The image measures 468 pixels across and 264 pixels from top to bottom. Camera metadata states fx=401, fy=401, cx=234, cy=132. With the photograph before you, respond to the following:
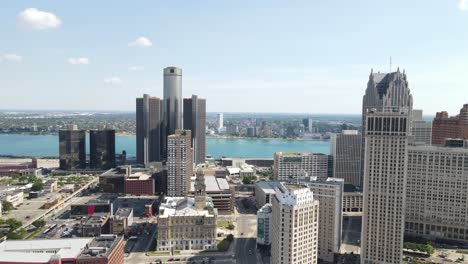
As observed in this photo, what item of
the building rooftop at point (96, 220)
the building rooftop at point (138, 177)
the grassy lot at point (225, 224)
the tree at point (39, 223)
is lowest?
the grassy lot at point (225, 224)

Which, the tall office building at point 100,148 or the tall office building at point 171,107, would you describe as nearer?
the tall office building at point 100,148

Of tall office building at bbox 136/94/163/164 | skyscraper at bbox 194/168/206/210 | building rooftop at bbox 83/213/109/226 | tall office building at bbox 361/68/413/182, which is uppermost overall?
tall office building at bbox 361/68/413/182

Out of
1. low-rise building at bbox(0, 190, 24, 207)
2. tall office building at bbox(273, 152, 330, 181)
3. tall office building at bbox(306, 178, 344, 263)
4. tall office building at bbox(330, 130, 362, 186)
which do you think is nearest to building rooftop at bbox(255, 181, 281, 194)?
tall office building at bbox(273, 152, 330, 181)

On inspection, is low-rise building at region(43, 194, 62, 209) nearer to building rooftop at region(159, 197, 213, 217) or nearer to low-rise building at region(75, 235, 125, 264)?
building rooftop at region(159, 197, 213, 217)

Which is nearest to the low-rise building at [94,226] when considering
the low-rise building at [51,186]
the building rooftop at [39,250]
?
the building rooftop at [39,250]

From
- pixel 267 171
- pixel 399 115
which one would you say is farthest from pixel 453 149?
pixel 267 171

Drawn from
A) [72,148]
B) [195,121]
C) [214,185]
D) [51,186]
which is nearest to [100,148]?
[72,148]

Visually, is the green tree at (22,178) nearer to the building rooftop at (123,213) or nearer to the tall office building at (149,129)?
the tall office building at (149,129)
